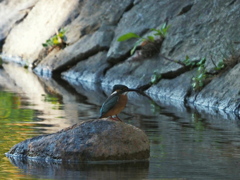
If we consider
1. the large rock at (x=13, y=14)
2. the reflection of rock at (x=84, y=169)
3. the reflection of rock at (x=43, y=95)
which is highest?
the large rock at (x=13, y=14)

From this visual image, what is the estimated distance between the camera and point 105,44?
1958cm

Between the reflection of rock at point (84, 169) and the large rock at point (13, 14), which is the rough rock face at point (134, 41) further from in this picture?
the reflection of rock at point (84, 169)

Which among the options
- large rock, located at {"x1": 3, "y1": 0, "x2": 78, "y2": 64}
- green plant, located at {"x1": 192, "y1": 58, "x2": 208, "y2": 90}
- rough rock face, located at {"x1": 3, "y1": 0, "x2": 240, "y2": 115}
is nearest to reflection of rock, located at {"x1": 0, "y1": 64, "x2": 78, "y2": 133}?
rough rock face, located at {"x1": 3, "y1": 0, "x2": 240, "y2": 115}

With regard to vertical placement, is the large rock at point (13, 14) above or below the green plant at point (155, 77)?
above

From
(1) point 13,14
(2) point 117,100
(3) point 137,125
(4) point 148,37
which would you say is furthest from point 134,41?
(1) point 13,14

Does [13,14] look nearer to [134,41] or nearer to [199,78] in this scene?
[134,41]

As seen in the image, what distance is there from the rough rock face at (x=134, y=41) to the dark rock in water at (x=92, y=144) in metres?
5.05

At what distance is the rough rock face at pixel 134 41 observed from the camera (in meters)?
14.3

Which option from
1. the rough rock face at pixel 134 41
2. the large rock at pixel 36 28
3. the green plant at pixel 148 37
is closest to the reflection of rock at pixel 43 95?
the rough rock face at pixel 134 41

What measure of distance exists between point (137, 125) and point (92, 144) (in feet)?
10.7

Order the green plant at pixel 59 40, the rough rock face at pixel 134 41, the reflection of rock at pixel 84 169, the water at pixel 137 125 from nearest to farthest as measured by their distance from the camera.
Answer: the reflection of rock at pixel 84 169, the water at pixel 137 125, the rough rock face at pixel 134 41, the green plant at pixel 59 40

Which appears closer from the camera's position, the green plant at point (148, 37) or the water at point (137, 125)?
the water at point (137, 125)

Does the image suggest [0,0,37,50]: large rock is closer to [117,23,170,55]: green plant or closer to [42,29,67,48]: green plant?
[42,29,67,48]: green plant

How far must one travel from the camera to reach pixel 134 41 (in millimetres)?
18125
